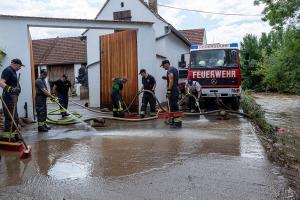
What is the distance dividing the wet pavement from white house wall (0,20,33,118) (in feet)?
8.79

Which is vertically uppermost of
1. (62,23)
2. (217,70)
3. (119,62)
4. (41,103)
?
(62,23)

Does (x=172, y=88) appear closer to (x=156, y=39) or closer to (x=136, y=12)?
(x=156, y=39)

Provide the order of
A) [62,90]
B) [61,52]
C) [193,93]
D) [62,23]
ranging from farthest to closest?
1. [61,52]
2. [193,93]
3. [62,90]
4. [62,23]

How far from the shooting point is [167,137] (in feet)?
30.3

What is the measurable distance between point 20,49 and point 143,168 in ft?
25.2

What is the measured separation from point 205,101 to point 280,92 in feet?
67.7

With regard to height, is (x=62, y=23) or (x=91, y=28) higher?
(x=62, y=23)

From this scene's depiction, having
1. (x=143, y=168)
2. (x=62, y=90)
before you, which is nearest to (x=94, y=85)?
(x=62, y=90)

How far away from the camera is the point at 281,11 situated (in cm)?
1766

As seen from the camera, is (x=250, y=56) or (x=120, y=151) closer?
(x=120, y=151)

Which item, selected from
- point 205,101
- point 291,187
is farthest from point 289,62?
point 291,187

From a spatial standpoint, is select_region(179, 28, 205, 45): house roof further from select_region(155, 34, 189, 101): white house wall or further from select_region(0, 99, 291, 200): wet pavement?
select_region(0, 99, 291, 200): wet pavement

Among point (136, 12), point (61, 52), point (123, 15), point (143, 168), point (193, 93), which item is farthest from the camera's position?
point (61, 52)

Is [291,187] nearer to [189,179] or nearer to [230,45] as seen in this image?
[189,179]
